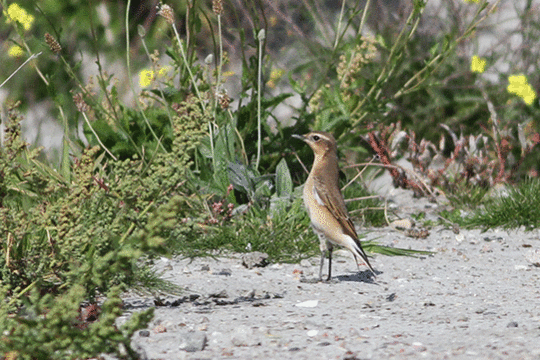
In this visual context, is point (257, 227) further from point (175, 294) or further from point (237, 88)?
point (237, 88)

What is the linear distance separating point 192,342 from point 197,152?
2725 millimetres

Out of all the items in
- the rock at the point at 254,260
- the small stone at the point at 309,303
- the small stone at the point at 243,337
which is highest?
the rock at the point at 254,260

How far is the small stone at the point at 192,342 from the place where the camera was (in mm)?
2982

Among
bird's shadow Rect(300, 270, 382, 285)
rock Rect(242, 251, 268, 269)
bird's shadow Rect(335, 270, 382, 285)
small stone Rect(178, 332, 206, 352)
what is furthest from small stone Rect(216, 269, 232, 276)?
small stone Rect(178, 332, 206, 352)

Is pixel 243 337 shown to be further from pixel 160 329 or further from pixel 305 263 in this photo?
pixel 305 263

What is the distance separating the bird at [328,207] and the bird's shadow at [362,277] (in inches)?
4.5

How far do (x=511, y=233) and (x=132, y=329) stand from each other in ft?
12.2

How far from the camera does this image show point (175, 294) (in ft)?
12.7

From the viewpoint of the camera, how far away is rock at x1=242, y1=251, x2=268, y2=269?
4.48 m

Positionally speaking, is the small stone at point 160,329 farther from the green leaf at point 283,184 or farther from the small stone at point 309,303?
the green leaf at point 283,184

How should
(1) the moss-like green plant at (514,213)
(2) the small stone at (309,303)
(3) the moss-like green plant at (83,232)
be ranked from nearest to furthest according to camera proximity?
(3) the moss-like green plant at (83,232)
(2) the small stone at (309,303)
(1) the moss-like green plant at (514,213)

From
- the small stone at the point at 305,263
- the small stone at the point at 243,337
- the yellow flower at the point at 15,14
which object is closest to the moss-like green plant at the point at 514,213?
the small stone at the point at 305,263

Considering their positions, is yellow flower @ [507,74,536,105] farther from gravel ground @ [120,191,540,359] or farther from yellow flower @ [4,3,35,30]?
yellow flower @ [4,3,35,30]

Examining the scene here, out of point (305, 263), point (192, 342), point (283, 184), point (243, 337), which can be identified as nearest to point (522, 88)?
point (283, 184)
